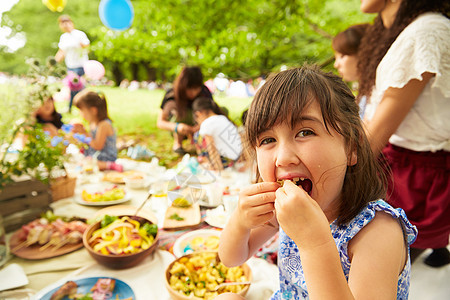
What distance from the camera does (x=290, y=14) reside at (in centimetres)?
417

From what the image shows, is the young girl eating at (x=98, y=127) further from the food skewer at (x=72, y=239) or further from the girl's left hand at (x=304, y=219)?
the girl's left hand at (x=304, y=219)

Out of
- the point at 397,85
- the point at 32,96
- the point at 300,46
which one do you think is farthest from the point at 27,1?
the point at 397,85

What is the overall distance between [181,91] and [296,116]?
334 centimetres

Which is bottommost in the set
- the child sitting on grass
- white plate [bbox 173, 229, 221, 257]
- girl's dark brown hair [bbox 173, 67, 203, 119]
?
white plate [bbox 173, 229, 221, 257]

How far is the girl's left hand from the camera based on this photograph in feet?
2.29

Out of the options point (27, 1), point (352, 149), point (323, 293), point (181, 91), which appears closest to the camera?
point (323, 293)

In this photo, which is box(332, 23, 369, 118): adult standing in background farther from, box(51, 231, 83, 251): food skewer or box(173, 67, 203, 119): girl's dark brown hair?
box(51, 231, 83, 251): food skewer

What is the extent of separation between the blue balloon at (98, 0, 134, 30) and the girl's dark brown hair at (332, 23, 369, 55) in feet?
14.6

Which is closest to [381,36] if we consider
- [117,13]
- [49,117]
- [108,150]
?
[108,150]

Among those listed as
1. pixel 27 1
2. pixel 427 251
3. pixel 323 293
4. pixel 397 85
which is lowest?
pixel 427 251

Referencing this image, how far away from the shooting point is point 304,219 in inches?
27.7

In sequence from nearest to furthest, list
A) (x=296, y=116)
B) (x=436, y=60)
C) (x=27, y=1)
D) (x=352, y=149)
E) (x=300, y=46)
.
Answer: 1. (x=296, y=116)
2. (x=352, y=149)
3. (x=436, y=60)
4. (x=300, y=46)
5. (x=27, y=1)

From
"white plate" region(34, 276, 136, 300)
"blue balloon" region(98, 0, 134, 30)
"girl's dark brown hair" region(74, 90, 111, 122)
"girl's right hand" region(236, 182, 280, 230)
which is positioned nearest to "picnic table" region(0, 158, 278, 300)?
"white plate" region(34, 276, 136, 300)

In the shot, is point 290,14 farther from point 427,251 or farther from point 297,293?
point 297,293
